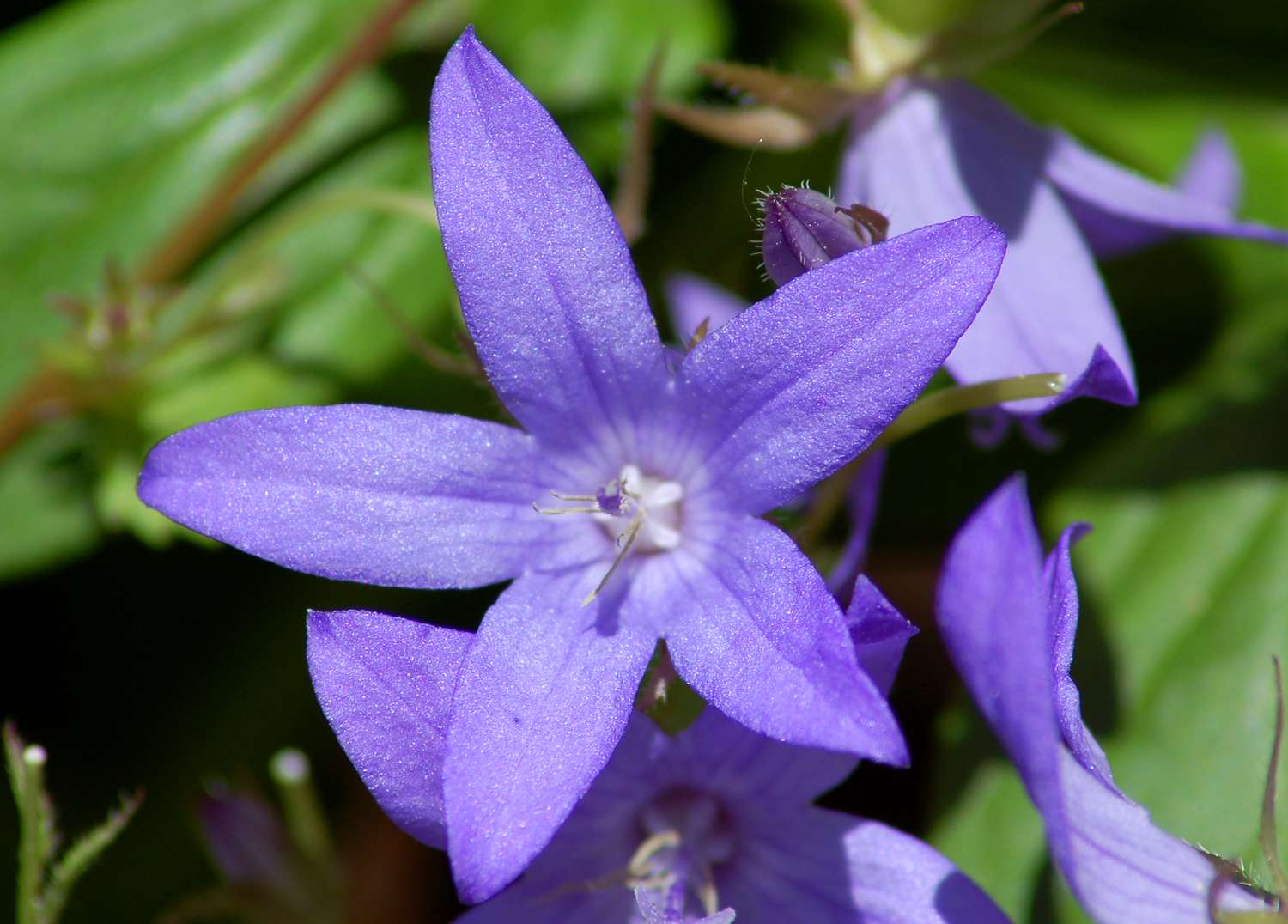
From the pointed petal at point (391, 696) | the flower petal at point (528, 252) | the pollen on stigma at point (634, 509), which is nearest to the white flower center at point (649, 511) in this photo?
the pollen on stigma at point (634, 509)

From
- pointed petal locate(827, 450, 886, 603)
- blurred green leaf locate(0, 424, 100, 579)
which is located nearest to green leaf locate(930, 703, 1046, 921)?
pointed petal locate(827, 450, 886, 603)

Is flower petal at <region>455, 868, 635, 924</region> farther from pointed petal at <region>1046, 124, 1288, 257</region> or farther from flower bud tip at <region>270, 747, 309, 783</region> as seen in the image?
pointed petal at <region>1046, 124, 1288, 257</region>

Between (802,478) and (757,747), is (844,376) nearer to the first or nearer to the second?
(802,478)

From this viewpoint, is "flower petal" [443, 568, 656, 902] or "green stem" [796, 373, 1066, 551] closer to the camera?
"flower petal" [443, 568, 656, 902]

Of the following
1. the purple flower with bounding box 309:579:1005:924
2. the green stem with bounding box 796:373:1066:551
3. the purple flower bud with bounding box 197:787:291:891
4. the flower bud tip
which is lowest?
the purple flower bud with bounding box 197:787:291:891

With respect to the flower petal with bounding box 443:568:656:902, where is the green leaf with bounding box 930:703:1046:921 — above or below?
below

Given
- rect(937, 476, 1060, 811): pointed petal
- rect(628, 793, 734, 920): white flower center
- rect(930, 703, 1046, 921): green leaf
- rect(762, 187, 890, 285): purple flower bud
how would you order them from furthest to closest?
rect(930, 703, 1046, 921): green leaf
rect(628, 793, 734, 920): white flower center
rect(762, 187, 890, 285): purple flower bud
rect(937, 476, 1060, 811): pointed petal

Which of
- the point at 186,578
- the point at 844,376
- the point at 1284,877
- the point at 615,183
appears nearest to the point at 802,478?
Result: the point at 844,376
